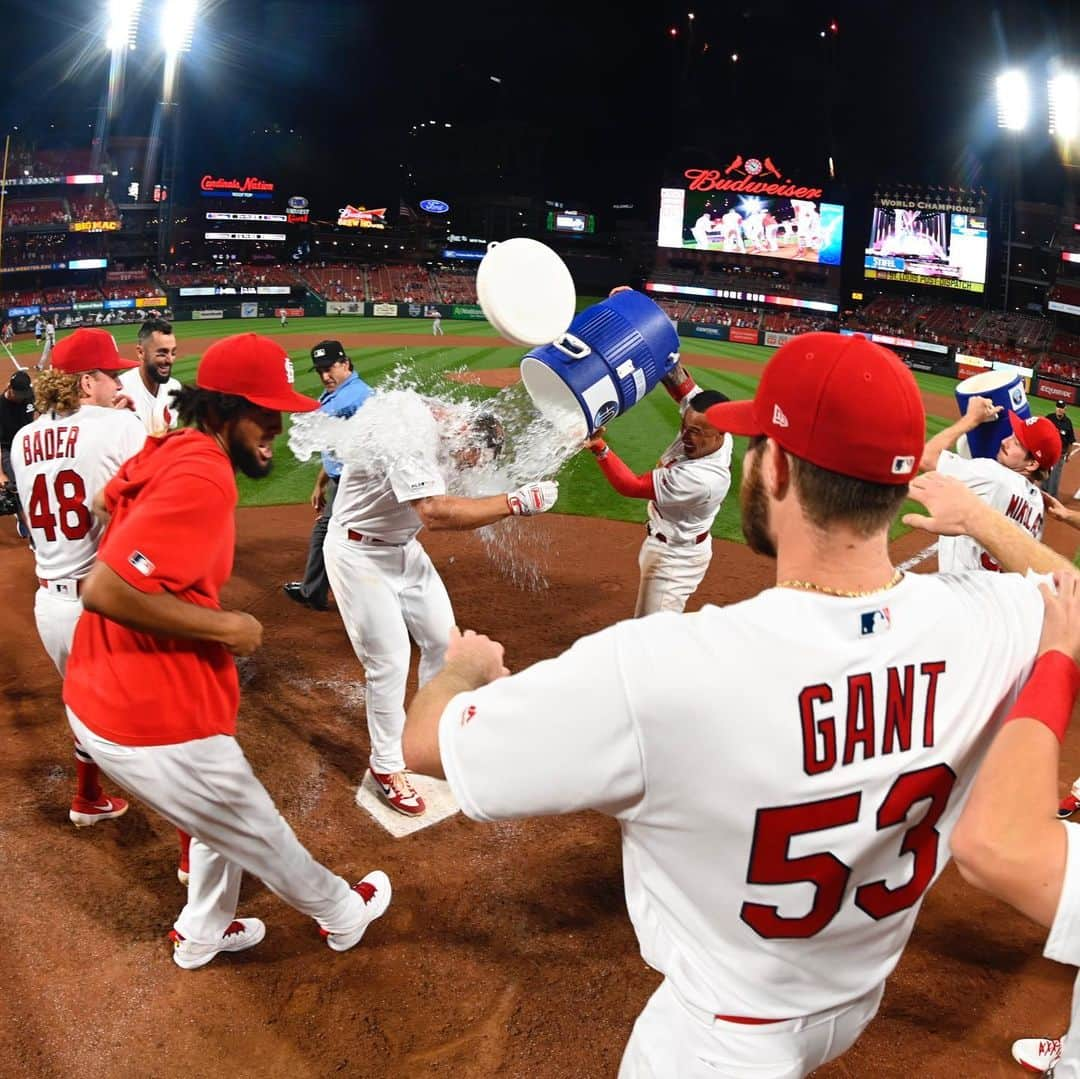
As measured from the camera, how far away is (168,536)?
2.84m

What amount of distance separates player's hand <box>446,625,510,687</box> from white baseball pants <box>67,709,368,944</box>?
5.79 ft

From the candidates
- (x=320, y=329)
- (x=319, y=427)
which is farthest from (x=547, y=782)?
(x=320, y=329)

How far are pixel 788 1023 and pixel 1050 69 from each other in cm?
3704

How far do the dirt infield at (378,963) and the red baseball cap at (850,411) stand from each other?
8.00 ft

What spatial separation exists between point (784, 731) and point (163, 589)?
2193 millimetres

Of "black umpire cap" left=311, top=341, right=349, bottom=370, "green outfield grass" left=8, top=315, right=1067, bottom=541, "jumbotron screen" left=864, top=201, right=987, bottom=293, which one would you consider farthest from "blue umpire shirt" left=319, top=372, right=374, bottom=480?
"jumbotron screen" left=864, top=201, right=987, bottom=293

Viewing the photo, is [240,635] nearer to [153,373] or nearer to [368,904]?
[368,904]

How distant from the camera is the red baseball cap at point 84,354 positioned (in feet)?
15.2

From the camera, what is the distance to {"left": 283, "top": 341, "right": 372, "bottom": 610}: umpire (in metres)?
4.59

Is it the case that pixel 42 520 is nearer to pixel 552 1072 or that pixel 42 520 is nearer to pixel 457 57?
pixel 552 1072

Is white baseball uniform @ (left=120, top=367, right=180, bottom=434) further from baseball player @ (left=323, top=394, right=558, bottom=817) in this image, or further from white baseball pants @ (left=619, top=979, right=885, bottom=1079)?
white baseball pants @ (left=619, top=979, right=885, bottom=1079)

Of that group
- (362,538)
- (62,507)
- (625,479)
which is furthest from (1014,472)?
(62,507)

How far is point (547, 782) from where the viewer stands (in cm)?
144

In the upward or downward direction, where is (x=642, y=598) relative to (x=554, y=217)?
downward
